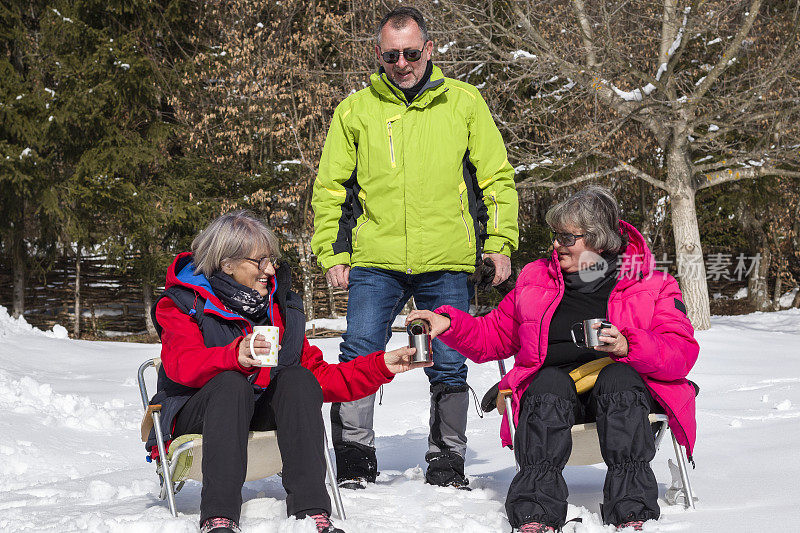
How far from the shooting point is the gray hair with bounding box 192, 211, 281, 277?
10.3ft

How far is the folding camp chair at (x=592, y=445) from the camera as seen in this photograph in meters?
3.03

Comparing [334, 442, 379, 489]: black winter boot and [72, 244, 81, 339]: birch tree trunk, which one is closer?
[334, 442, 379, 489]: black winter boot

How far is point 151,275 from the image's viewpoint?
16.7 meters

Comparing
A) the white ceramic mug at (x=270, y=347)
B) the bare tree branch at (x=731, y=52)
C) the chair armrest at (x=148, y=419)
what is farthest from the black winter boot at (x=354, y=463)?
the bare tree branch at (x=731, y=52)

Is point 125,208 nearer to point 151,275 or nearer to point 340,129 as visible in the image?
point 151,275

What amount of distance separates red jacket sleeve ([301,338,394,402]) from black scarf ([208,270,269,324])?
351mm

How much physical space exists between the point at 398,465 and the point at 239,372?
70.1 inches

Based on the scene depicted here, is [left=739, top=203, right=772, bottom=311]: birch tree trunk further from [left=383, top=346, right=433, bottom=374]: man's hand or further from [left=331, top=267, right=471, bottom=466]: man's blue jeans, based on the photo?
[left=383, top=346, right=433, bottom=374]: man's hand

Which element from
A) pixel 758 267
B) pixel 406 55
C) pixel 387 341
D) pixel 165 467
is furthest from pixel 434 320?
pixel 758 267

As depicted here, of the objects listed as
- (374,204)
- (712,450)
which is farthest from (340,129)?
(712,450)

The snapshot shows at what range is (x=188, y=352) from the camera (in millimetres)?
2969

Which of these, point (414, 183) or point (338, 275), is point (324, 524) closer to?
point (338, 275)

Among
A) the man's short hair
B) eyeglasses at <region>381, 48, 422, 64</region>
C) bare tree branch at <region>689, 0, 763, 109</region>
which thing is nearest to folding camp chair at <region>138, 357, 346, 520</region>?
eyeglasses at <region>381, 48, 422, 64</region>

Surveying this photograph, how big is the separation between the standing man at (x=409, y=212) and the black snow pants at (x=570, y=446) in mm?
883
